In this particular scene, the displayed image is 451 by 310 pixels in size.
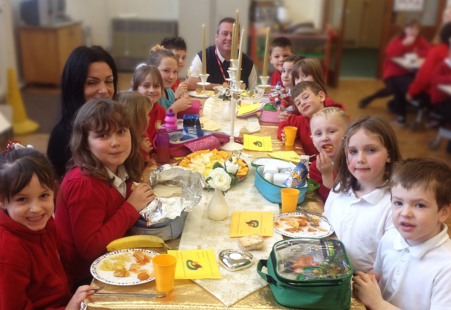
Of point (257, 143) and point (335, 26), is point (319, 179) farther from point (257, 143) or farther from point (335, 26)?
point (335, 26)

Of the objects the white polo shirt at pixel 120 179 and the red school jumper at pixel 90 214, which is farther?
the white polo shirt at pixel 120 179

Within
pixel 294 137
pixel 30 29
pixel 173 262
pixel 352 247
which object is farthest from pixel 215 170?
pixel 30 29

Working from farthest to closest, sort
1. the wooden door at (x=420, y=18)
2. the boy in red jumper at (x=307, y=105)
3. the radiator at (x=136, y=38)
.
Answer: the radiator at (x=136, y=38), the wooden door at (x=420, y=18), the boy in red jumper at (x=307, y=105)

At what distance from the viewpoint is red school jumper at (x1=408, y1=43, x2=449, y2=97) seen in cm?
351

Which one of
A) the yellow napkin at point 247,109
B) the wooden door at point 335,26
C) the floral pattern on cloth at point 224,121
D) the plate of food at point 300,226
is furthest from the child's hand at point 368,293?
the wooden door at point 335,26

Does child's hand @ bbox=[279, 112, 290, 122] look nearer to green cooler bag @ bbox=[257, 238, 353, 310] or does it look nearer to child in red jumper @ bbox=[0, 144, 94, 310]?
green cooler bag @ bbox=[257, 238, 353, 310]

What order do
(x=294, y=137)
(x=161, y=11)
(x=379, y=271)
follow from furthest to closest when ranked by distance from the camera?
(x=161, y=11)
(x=294, y=137)
(x=379, y=271)

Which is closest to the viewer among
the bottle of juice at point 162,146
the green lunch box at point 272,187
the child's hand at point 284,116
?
the green lunch box at point 272,187

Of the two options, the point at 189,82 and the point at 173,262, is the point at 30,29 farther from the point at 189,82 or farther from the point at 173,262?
the point at 173,262

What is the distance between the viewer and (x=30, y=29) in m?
3.07

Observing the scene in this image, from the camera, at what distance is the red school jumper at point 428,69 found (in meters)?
3.51

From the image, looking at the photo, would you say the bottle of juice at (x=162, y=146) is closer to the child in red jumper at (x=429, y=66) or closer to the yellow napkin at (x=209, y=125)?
the yellow napkin at (x=209, y=125)

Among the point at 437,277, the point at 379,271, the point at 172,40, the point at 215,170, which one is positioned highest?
the point at 172,40

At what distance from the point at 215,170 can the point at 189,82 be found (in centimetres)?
238
